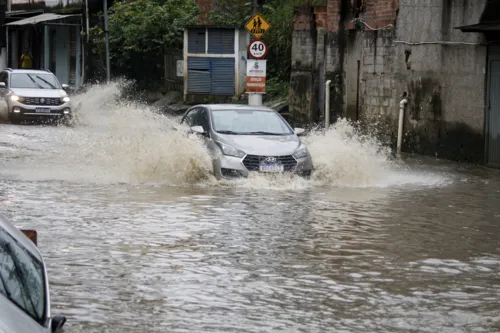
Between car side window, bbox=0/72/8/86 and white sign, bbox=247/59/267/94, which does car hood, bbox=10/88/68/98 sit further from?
white sign, bbox=247/59/267/94

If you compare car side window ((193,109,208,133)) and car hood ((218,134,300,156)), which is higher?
car side window ((193,109,208,133))

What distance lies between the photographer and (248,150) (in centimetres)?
1714

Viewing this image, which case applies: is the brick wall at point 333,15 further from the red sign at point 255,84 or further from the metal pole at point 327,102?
the red sign at point 255,84

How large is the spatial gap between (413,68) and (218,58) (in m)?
16.7

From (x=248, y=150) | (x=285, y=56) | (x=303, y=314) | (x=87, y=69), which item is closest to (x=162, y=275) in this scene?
(x=303, y=314)

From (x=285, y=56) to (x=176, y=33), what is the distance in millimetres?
8276

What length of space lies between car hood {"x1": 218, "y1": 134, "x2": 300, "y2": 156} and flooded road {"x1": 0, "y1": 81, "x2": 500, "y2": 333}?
17.9 inches

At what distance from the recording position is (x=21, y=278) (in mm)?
4859

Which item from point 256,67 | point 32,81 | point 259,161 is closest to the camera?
point 259,161

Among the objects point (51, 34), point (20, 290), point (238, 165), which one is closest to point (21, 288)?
point (20, 290)

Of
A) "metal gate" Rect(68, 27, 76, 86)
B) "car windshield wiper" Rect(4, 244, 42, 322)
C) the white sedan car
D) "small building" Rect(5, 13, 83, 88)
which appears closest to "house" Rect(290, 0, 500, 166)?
the white sedan car

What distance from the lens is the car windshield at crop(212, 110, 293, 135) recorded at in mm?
18266

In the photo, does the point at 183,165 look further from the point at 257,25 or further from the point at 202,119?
the point at 257,25

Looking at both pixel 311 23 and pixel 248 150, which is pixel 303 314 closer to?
pixel 248 150
